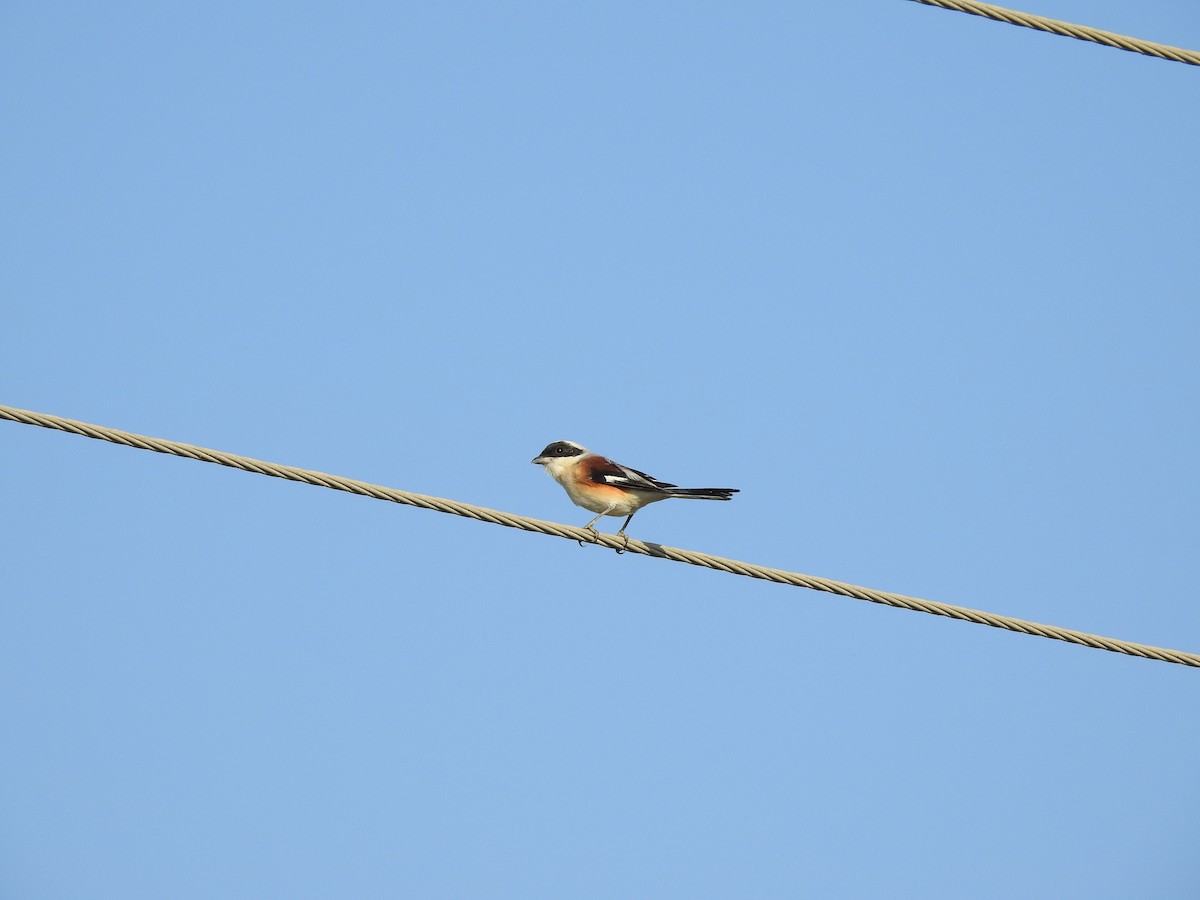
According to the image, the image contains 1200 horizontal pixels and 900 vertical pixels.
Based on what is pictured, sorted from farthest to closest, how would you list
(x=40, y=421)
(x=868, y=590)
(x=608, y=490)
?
1. (x=608, y=490)
2. (x=868, y=590)
3. (x=40, y=421)

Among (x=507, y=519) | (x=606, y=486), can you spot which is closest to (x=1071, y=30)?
(x=507, y=519)

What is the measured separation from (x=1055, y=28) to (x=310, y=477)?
4.73 m

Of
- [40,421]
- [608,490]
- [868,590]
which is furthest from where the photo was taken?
[608,490]

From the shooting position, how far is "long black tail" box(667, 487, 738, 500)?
9.41 metres


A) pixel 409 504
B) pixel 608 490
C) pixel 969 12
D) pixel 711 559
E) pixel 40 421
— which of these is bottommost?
pixel 40 421

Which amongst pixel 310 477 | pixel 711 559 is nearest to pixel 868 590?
pixel 711 559

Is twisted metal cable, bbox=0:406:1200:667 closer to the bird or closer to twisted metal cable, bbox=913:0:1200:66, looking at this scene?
the bird

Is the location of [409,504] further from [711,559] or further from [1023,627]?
[1023,627]

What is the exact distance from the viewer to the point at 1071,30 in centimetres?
706

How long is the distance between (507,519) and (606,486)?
10.9 ft

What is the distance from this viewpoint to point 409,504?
7238mm

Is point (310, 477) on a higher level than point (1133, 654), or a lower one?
lower

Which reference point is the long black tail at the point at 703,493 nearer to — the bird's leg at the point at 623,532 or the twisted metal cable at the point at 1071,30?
the bird's leg at the point at 623,532

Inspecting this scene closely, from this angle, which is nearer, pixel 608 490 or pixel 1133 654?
pixel 1133 654
